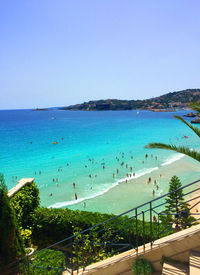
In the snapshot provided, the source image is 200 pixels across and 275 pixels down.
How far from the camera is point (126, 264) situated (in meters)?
4.38

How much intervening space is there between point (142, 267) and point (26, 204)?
22.1ft

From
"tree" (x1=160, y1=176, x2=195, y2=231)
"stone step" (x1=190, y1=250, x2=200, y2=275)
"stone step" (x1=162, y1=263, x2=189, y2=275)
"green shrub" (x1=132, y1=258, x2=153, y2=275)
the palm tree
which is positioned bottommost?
"tree" (x1=160, y1=176, x2=195, y2=231)

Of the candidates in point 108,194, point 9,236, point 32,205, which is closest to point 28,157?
point 108,194

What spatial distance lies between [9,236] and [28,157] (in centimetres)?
4260

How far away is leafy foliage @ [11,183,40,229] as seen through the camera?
8.80m

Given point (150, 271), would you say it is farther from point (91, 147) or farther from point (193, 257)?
point (91, 147)

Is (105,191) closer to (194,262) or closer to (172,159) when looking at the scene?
(172,159)

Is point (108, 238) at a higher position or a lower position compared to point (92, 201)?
higher

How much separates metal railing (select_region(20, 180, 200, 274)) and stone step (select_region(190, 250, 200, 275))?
0.56 metres

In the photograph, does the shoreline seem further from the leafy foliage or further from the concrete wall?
the concrete wall

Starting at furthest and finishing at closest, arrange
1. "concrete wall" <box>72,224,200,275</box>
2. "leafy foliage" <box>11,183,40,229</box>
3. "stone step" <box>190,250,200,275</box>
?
1. "leafy foliage" <box>11,183,40,229</box>
2. "concrete wall" <box>72,224,200,275</box>
3. "stone step" <box>190,250,200,275</box>

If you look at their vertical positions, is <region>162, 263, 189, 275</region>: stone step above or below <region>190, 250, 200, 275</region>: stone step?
below

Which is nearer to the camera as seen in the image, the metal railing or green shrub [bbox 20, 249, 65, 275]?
the metal railing

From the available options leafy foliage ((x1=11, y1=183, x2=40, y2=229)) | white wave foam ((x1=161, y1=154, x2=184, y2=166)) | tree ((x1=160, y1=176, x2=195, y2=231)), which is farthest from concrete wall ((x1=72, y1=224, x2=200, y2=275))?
white wave foam ((x1=161, y1=154, x2=184, y2=166))
